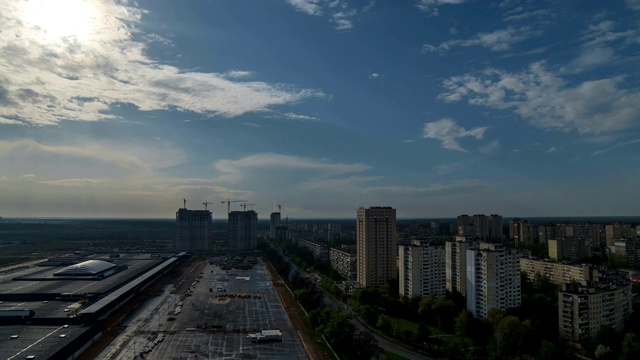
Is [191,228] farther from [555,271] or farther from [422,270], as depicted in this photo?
[555,271]

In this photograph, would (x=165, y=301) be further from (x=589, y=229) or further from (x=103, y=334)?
(x=589, y=229)

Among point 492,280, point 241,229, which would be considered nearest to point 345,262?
point 492,280

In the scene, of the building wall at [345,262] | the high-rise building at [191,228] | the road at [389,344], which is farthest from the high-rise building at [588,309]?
the high-rise building at [191,228]

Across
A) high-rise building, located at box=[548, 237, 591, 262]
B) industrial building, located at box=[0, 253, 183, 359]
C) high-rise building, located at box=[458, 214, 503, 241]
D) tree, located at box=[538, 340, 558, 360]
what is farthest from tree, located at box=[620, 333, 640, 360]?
high-rise building, located at box=[458, 214, 503, 241]

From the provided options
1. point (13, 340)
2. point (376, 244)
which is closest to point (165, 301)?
point (13, 340)

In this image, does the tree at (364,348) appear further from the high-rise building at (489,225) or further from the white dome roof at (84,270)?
the high-rise building at (489,225)

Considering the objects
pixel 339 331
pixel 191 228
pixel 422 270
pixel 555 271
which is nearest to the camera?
pixel 339 331

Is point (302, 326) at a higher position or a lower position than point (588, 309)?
lower
